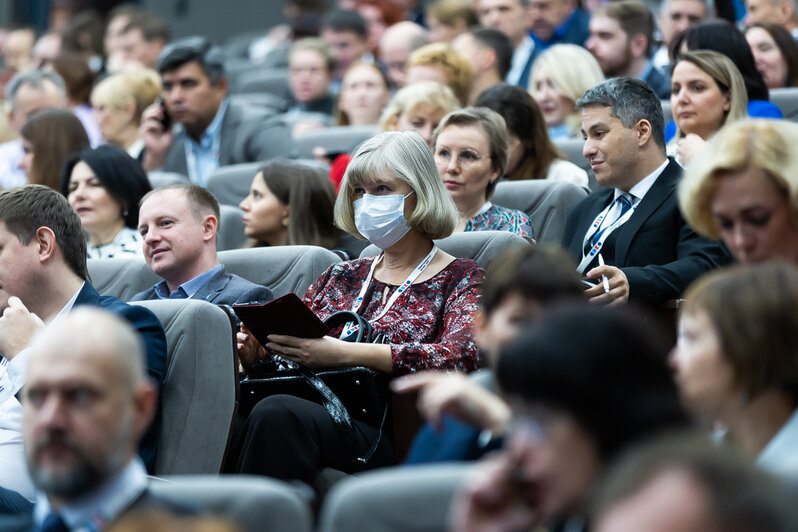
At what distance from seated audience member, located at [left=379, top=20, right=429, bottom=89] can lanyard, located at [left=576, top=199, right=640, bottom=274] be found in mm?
3836

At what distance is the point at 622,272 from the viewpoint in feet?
10.9

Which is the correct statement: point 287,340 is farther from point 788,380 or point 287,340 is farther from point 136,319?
point 788,380

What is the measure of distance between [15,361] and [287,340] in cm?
→ 71

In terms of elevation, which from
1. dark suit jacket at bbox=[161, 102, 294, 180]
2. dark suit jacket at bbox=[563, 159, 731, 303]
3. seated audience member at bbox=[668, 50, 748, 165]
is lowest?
dark suit jacket at bbox=[161, 102, 294, 180]

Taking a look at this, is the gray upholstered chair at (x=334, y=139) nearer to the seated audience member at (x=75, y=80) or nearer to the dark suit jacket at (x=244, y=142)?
the dark suit jacket at (x=244, y=142)

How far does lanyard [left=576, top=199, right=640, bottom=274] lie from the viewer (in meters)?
3.82

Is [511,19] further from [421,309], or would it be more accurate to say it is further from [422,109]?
[421,309]

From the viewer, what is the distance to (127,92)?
6.67 meters

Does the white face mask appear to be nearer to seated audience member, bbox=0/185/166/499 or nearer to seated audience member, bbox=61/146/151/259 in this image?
seated audience member, bbox=0/185/166/499

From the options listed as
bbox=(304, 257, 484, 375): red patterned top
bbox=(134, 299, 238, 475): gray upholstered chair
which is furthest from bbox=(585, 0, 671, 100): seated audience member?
bbox=(134, 299, 238, 475): gray upholstered chair

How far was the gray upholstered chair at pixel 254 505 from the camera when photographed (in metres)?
1.91

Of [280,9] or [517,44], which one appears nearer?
[517,44]

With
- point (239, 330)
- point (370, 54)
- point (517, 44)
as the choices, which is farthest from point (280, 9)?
point (239, 330)

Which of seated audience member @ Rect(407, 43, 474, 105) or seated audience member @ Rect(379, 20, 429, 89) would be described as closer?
seated audience member @ Rect(407, 43, 474, 105)
